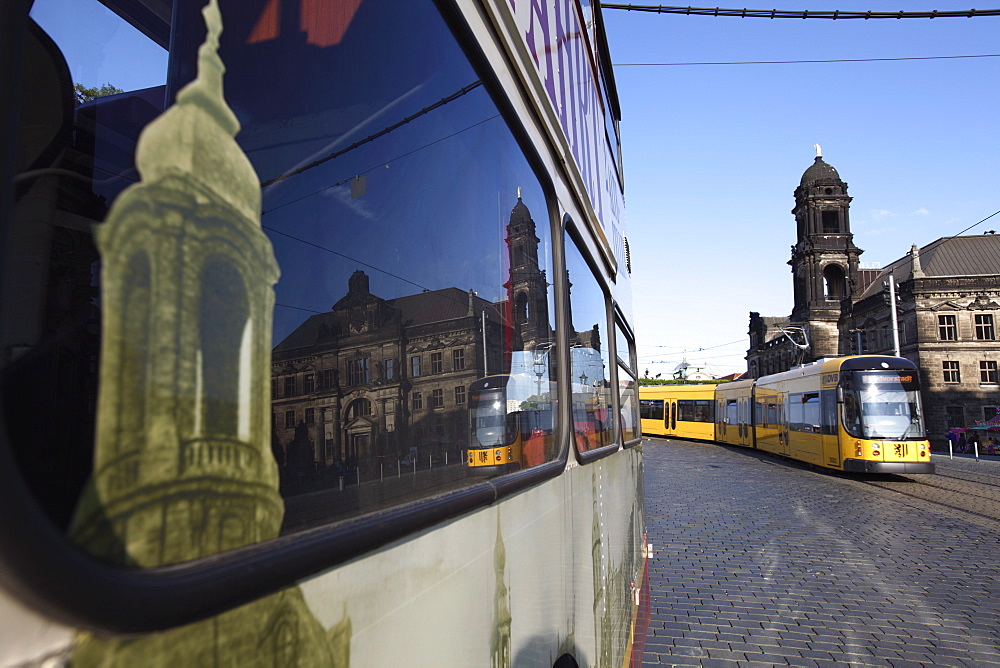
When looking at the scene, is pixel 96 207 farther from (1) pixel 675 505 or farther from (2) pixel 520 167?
(1) pixel 675 505

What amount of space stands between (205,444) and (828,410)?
18.2 meters

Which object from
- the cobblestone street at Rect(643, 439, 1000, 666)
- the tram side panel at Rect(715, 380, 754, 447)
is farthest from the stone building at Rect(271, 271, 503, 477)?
the tram side panel at Rect(715, 380, 754, 447)

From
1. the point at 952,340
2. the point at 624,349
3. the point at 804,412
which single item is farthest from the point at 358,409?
the point at 952,340

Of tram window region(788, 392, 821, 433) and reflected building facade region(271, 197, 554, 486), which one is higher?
reflected building facade region(271, 197, 554, 486)

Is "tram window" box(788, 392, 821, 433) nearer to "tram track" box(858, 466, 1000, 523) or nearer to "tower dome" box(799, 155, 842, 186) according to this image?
"tram track" box(858, 466, 1000, 523)

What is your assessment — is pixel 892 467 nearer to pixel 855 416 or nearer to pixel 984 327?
pixel 855 416

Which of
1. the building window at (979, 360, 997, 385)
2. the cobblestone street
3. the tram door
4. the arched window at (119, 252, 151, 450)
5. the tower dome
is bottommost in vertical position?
the cobblestone street

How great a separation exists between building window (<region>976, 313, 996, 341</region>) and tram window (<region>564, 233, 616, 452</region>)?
49.2m

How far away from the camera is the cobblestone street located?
5152mm

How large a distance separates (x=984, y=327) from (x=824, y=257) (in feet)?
56.1

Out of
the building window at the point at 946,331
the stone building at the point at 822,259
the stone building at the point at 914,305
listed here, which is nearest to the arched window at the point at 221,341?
the stone building at the point at 914,305

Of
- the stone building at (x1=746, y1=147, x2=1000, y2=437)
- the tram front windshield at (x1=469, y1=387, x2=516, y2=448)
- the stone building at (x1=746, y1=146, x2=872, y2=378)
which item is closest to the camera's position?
the tram front windshield at (x1=469, y1=387, x2=516, y2=448)

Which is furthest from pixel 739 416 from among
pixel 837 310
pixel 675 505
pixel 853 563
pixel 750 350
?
pixel 750 350

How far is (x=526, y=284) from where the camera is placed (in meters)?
→ 1.73
